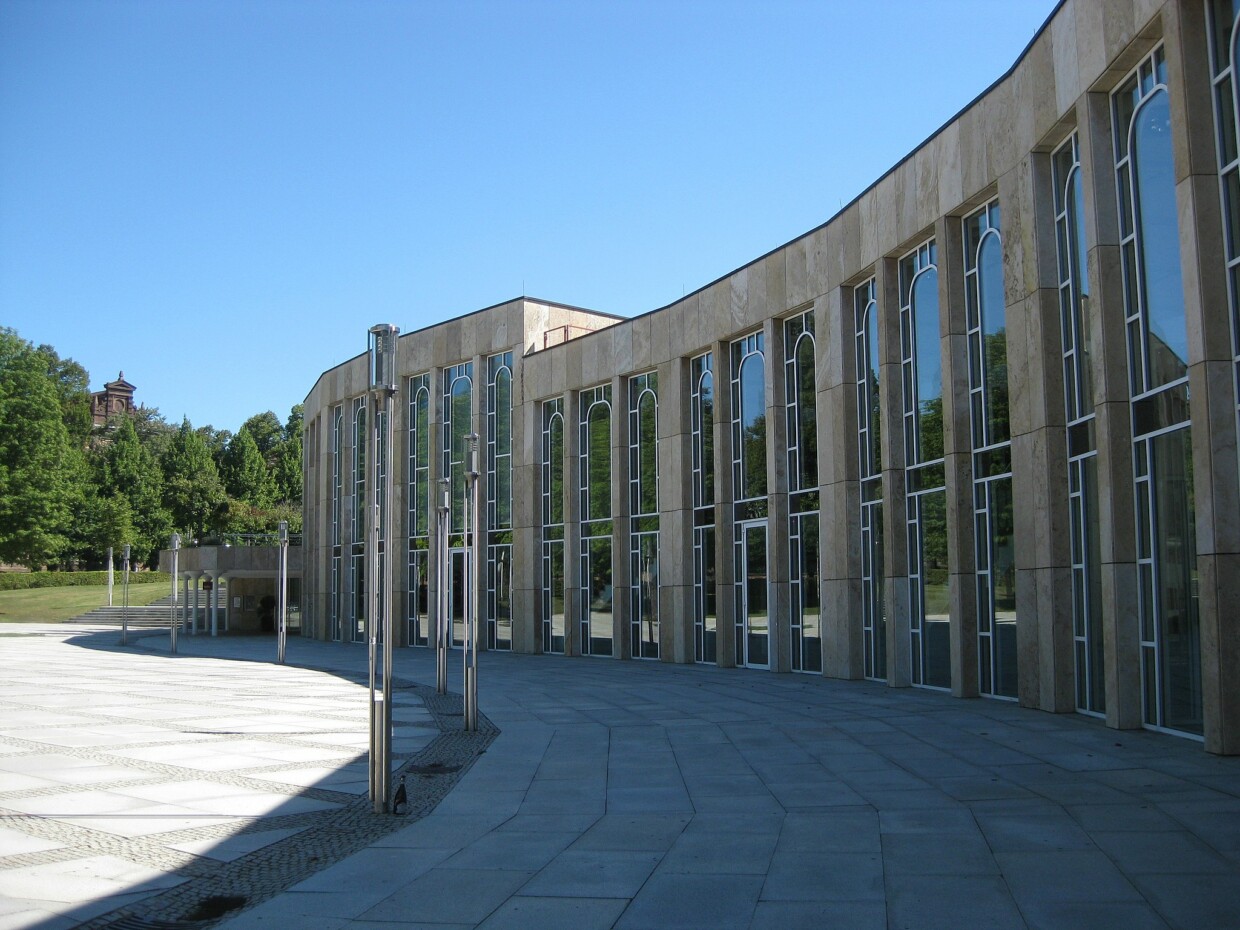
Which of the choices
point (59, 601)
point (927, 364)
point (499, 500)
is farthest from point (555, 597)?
point (59, 601)

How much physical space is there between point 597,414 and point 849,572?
11975mm

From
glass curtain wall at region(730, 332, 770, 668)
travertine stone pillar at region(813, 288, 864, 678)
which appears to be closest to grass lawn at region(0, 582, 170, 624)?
glass curtain wall at region(730, 332, 770, 668)

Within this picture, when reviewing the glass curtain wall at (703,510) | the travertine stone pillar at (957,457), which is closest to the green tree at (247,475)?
the glass curtain wall at (703,510)

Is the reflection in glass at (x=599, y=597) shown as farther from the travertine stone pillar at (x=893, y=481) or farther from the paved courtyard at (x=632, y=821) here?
the paved courtyard at (x=632, y=821)

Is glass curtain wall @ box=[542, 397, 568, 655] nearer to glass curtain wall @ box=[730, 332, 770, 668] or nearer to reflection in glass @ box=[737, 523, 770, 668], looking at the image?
glass curtain wall @ box=[730, 332, 770, 668]

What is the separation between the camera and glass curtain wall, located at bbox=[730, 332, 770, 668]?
84.1 feet

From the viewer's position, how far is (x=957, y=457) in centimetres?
1853

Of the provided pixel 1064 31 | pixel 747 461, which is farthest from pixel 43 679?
pixel 1064 31

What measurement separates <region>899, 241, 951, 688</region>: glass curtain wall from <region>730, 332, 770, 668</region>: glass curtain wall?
17.0ft

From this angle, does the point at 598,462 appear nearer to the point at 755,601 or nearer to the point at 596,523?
the point at 596,523

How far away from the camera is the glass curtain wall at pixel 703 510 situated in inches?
1083

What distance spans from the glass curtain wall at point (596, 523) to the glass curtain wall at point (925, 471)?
12242 mm

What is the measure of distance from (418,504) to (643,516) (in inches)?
459

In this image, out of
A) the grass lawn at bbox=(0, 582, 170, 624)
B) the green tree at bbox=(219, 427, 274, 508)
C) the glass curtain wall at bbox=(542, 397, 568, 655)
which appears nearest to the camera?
the glass curtain wall at bbox=(542, 397, 568, 655)
